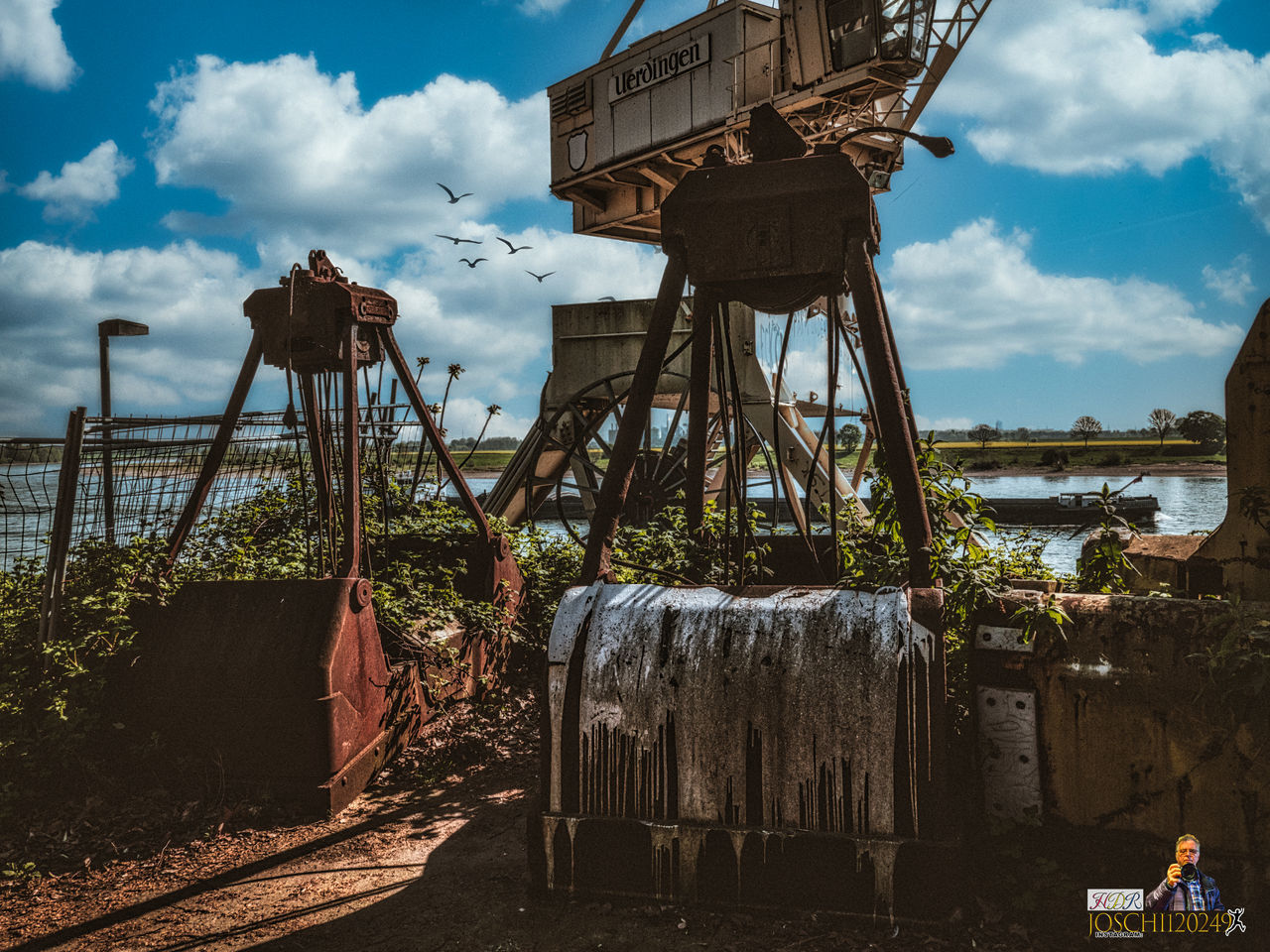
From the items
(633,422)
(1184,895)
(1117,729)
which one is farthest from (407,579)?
(1184,895)

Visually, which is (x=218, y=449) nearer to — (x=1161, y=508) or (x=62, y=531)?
(x=62, y=531)

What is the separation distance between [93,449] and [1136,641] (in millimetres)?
6467

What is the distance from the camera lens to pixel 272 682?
15.8 feet

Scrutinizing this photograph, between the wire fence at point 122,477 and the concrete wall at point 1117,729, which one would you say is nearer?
the concrete wall at point 1117,729

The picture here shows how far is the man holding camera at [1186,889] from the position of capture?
3.12 meters

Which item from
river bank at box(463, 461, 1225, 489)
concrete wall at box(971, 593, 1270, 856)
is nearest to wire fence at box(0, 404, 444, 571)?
concrete wall at box(971, 593, 1270, 856)

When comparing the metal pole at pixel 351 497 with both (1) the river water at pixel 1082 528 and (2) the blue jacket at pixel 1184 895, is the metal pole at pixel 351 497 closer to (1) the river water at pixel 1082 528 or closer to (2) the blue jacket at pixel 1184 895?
(1) the river water at pixel 1082 528

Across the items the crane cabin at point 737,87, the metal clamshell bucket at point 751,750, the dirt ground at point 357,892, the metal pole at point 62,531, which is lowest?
the dirt ground at point 357,892

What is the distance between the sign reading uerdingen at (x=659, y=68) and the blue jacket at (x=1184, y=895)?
12.8 m

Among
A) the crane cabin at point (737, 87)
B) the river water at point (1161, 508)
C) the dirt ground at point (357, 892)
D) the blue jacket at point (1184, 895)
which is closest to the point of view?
the blue jacket at point (1184, 895)

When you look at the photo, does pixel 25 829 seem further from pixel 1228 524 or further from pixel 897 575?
pixel 1228 524

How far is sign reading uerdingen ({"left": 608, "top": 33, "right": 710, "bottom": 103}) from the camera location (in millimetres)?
13249

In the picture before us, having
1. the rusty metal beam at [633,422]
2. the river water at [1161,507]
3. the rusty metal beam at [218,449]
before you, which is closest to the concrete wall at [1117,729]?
the river water at [1161,507]

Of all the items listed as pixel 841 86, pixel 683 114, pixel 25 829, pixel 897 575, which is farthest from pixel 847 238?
→ pixel 683 114
